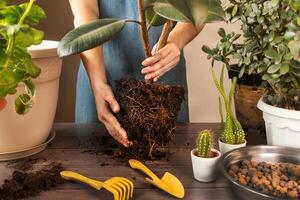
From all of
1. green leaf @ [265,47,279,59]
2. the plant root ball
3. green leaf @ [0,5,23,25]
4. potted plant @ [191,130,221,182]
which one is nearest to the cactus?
potted plant @ [191,130,221,182]

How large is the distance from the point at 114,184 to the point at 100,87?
30 centimetres

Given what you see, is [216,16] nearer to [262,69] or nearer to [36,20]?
[262,69]

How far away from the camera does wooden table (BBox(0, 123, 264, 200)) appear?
68cm

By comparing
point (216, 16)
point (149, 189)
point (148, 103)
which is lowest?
point (149, 189)

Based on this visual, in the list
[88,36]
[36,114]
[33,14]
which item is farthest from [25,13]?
[36,114]

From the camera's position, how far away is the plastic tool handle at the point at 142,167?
2.38 ft

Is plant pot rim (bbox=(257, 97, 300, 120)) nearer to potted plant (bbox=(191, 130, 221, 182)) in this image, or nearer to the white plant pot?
the white plant pot

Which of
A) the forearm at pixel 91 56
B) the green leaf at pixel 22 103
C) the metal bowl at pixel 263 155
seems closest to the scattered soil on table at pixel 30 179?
the green leaf at pixel 22 103

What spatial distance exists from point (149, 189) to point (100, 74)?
0.36m

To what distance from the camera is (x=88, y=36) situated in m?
0.71

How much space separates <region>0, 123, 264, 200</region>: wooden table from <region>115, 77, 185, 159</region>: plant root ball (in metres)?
0.05

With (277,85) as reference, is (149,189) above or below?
below

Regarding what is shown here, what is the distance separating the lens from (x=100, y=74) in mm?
929

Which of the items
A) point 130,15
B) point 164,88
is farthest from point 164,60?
point 130,15
